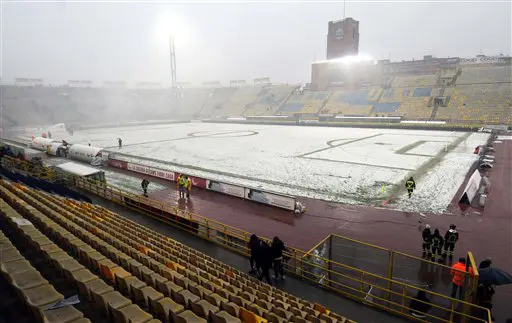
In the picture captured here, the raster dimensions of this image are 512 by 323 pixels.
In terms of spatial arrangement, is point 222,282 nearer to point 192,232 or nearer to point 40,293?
point 40,293

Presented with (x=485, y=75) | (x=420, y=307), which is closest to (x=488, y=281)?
(x=420, y=307)

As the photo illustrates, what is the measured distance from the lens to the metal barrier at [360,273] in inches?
295

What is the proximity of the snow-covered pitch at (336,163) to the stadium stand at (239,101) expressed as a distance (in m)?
51.4

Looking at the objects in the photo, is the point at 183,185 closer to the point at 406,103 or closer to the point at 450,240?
the point at 450,240

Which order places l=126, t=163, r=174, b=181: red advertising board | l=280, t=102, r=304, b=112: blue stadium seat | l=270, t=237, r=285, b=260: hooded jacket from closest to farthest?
l=270, t=237, r=285, b=260: hooded jacket → l=126, t=163, r=174, b=181: red advertising board → l=280, t=102, r=304, b=112: blue stadium seat

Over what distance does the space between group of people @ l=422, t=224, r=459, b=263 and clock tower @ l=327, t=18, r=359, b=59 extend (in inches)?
3725

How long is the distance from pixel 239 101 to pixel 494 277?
314ft

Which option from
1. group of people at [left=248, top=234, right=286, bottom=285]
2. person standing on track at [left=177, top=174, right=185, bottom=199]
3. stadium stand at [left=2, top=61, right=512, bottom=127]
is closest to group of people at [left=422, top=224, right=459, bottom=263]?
group of people at [left=248, top=234, right=286, bottom=285]

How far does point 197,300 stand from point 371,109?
7020cm

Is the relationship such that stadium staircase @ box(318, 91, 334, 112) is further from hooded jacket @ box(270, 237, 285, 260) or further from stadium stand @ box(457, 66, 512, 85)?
hooded jacket @ box(270, 237, 285, 260)

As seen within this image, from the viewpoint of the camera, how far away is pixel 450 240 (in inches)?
426

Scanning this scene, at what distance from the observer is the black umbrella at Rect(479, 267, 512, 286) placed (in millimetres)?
7168

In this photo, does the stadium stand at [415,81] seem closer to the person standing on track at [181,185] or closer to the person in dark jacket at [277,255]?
the person standing on track at [181,185]

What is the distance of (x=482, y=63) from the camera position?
Result: 74062 millimetres
